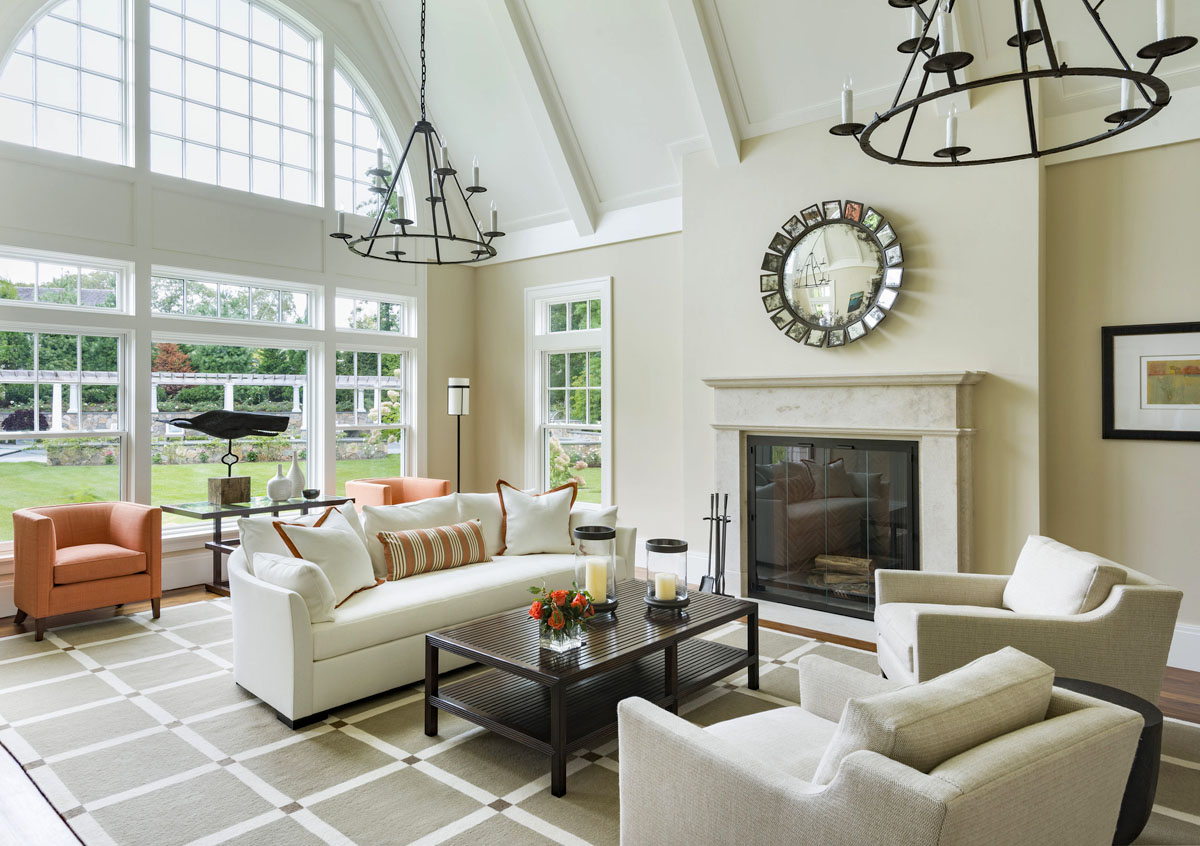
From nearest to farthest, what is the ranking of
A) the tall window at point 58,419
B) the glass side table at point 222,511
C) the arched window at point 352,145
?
the tall window at point 58,419, the glass side table at point 222,511, the arched window at point 352,145

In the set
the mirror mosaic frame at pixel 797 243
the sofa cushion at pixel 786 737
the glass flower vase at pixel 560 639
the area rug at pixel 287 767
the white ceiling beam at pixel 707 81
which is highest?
the white ceiling beam at pixel 707 81

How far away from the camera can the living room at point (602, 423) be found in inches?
92.6

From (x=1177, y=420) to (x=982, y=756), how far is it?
11.3 ft

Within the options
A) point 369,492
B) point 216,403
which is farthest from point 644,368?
point 216,403

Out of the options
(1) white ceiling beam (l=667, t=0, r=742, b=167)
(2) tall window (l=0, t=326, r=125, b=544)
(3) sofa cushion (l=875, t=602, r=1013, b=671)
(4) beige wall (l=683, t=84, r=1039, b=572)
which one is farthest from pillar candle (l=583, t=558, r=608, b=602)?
(2) tall window (l=0, t=326, r=125, b=544)

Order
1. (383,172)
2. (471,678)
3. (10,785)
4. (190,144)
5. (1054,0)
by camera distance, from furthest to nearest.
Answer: (190,144)
(1054,0)
(383,172)
(471,678)
(10,785)

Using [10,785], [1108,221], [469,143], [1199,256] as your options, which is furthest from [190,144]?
[1199,256]

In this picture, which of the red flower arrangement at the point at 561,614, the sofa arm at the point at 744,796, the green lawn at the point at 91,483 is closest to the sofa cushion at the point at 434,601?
the red flower arrangement at the point at 561,614

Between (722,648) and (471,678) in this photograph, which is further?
(722,648)

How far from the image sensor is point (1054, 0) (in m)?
3.98

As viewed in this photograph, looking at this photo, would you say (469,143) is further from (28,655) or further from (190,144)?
(28,655)

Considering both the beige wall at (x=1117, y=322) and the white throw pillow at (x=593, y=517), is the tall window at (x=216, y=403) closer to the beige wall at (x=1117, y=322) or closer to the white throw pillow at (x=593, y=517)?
the white throw pillow at (x=593, y=517)

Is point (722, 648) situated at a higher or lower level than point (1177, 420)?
lower

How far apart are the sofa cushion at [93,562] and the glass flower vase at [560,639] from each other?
3.01m
